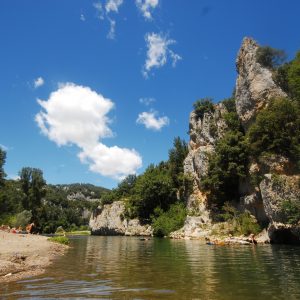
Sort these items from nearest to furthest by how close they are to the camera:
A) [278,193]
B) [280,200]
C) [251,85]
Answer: [280,200] → [278,193] → [251,85]

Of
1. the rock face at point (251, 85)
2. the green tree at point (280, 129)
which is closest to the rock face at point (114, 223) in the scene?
the rock face at point (251, 85)

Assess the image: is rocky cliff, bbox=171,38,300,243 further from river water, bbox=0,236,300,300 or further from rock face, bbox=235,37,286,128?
river water, bbox=0,236,300,300

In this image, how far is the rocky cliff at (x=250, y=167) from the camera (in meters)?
40.2

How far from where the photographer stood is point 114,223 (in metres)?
99.3

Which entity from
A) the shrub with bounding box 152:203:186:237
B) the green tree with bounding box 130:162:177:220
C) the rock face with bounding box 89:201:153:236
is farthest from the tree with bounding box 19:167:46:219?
the shrub with bounding box 152:203:186:237

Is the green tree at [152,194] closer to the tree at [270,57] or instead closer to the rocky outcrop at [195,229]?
the rocky outcrop at [195,229]

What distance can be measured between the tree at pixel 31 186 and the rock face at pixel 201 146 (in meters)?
40.8

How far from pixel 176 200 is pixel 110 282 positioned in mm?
73266

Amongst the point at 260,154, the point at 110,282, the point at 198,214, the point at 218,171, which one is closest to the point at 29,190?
the point at 198,214

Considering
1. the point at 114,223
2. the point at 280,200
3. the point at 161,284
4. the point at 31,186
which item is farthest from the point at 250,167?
the point at 31,186

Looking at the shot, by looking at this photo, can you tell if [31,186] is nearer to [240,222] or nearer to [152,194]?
[152,194]

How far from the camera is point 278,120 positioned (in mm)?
43031

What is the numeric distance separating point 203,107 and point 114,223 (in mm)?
43822

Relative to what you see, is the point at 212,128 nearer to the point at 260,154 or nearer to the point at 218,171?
the point at 218,171
